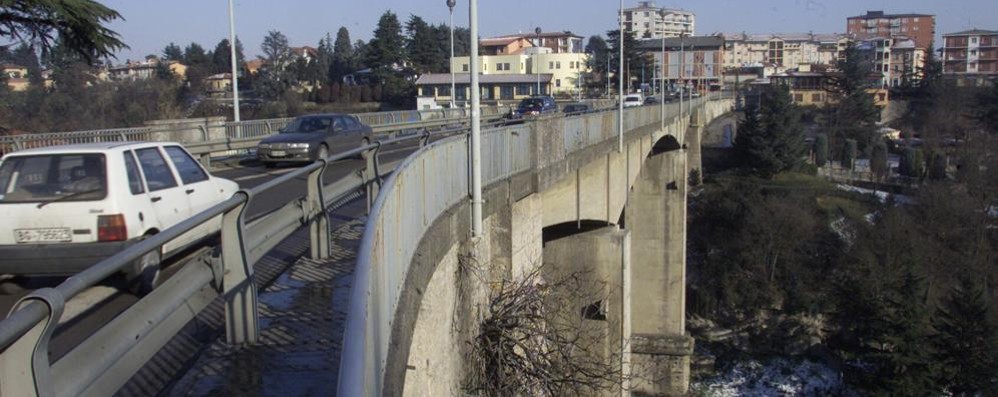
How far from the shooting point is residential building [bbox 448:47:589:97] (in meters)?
89.2

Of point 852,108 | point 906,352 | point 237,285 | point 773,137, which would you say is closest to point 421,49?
point 773,137

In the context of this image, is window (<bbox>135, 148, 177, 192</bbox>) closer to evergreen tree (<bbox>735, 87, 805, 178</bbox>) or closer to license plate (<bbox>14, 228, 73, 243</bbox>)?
license plate (<bbox>14, 228, 73, 243</bbox>)

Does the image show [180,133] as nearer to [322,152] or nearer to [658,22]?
[322,152]

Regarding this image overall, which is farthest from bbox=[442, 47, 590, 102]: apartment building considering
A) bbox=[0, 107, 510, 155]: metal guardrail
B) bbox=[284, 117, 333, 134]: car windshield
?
bbox=[284, 117, 333, 134]: car windshield

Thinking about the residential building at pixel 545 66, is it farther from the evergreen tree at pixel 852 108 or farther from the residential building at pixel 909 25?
the residential building at pixel 909 25

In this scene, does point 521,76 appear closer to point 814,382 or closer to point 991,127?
point 991,127

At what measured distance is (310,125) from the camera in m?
23.6

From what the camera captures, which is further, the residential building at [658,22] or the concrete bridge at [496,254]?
the residential building at [658,22]

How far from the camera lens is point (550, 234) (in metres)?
20.9

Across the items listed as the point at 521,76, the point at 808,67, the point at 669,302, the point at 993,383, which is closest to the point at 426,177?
the point at 669,302

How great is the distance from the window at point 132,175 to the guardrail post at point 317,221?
5.15 ft

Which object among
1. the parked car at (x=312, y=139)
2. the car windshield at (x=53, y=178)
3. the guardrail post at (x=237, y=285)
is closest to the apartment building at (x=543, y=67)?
the parked car at (x=312, y=139)

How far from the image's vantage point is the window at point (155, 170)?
28.6 feet

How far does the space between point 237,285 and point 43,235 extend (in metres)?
2.94
